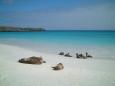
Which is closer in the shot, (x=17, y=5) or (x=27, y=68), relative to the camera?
(x=27, y=68)

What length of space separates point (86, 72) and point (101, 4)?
86cm

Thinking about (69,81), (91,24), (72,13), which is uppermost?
(72,13)

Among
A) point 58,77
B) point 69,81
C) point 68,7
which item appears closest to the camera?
point 69,81

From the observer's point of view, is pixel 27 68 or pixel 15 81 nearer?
pixel 15 81

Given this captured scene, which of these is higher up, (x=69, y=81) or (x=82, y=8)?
(x=82, y=8)

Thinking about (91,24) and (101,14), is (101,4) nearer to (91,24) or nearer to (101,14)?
(101,14)

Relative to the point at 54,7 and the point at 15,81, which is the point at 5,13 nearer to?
the point at 54,7

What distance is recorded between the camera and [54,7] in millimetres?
2314

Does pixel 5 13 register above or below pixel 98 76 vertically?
above

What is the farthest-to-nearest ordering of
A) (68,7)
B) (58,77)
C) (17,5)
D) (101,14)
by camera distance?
(17,5) < (68,7) < (101,14) < (58,77)

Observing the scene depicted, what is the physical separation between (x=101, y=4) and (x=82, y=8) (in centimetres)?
28

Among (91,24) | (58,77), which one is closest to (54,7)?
(91,24)

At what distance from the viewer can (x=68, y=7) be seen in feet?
7.35

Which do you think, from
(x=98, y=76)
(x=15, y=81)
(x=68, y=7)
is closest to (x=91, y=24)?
(x=68, y=7)
